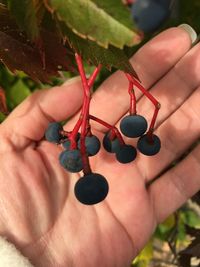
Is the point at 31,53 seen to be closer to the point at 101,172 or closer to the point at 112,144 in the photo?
the point at 112,144

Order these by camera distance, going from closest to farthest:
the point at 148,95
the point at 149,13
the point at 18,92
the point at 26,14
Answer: the point at 149,13
the point at 26,14
the point at 148,95
the point at 18,92

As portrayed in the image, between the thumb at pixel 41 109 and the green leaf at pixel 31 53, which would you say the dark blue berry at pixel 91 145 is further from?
the thumb at pixel 41 109

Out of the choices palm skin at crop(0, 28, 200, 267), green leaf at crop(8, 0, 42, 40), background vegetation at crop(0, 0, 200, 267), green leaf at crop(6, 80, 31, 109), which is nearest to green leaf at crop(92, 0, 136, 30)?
green leaf at crop(8, 0, 42, 40)

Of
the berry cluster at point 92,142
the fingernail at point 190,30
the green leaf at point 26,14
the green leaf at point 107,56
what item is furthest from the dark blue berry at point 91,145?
the fingernail at point 190,30

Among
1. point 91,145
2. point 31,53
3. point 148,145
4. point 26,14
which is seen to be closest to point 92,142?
point 91,145

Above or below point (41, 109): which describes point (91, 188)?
above

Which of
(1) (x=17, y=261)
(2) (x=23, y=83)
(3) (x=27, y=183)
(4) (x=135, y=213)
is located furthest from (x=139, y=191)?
(2) (x=23, y=83)

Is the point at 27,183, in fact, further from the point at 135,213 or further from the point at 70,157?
the point at 70,157

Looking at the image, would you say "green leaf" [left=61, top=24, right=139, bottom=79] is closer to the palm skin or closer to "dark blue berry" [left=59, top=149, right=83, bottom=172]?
"dark blue berry" [left=59, top=149, right=83, bottom=172]
